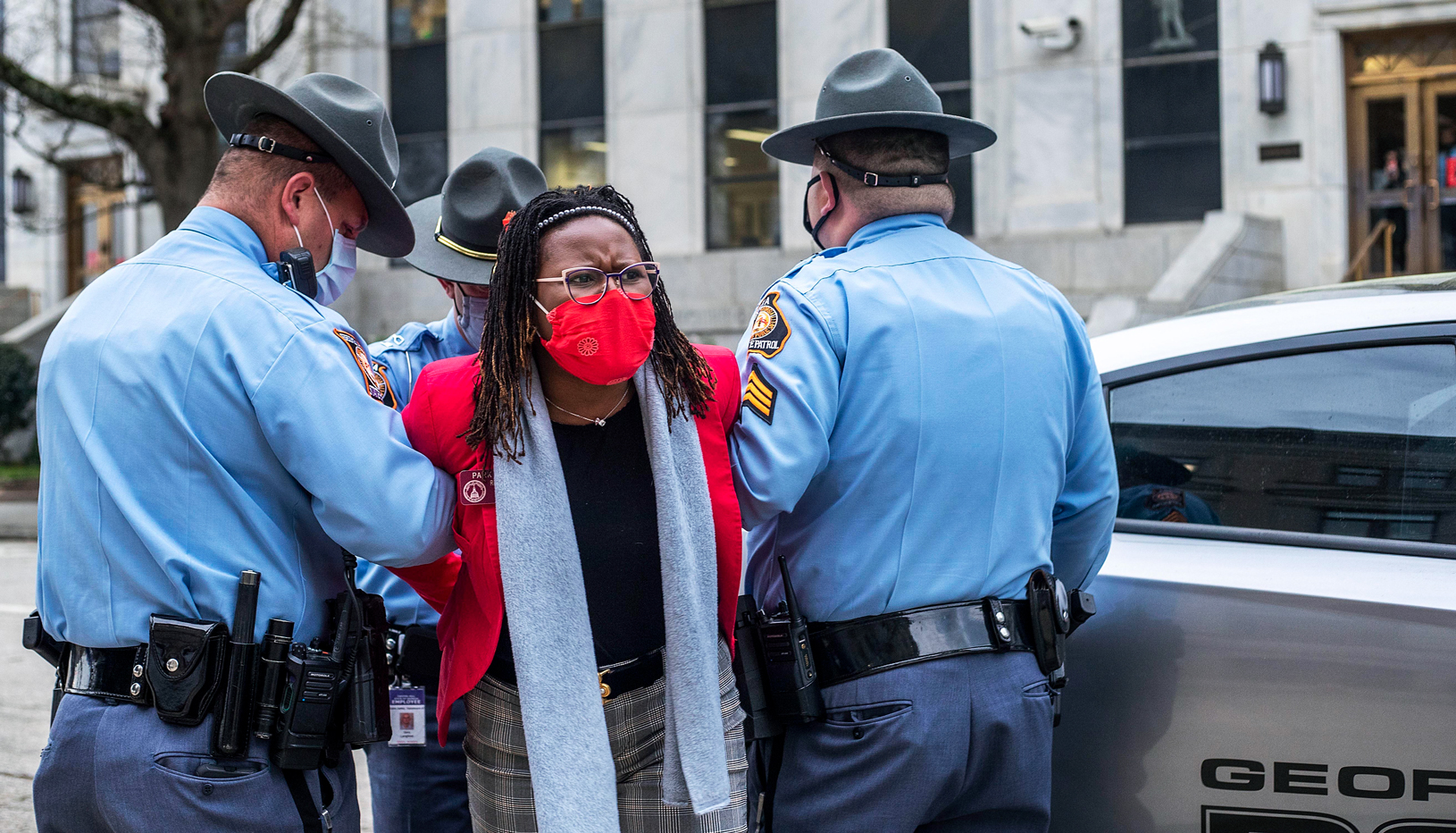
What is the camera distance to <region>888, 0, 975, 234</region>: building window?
16.5m

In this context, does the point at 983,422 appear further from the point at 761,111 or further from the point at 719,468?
the point at 761,111

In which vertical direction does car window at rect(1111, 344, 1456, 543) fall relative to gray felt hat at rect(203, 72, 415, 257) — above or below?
below

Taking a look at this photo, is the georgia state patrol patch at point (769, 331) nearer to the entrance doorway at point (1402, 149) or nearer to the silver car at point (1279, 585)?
the silver car at point (1279, 585)

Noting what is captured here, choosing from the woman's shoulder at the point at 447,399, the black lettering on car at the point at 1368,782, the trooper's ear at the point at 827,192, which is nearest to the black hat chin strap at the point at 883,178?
the trooper's ear at the point at 827,192

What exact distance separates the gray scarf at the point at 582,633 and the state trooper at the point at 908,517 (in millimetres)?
241

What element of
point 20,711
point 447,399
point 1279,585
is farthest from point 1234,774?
point 20,711

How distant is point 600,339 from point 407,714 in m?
1.15

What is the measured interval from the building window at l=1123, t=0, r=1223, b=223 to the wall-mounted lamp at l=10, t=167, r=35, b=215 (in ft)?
53.3

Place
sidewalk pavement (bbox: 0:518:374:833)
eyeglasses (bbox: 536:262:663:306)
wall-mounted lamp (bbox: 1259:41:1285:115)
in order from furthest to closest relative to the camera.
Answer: wall-mounted lamp (bbox: 1259:41:1285:115)
sidewalk pavement (bbox: 0:518:374:833)
eyeglasses (bbox: 536:262:663:306)

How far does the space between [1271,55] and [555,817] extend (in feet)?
47.0

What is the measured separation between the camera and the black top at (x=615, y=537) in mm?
2168

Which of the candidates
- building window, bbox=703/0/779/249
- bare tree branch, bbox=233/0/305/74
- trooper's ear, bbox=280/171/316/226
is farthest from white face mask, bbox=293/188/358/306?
building window, bbox=703/0/779/249

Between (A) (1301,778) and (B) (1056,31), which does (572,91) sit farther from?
(A) (1301,778)

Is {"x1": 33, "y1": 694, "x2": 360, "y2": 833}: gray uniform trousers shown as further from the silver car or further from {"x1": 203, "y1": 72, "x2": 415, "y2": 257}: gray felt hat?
the silver car
